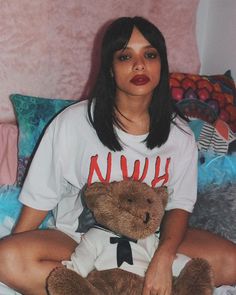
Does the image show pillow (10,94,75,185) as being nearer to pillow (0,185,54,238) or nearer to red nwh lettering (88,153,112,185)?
pillow (0,185,54,238)

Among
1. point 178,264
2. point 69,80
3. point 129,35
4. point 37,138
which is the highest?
point 129,35

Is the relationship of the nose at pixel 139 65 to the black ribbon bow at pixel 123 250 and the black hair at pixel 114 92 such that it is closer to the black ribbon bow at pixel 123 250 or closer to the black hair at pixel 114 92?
the black hair at pixel 114 92

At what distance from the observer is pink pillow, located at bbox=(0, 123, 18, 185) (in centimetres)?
147

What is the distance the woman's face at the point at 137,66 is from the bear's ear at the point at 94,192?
0.26m

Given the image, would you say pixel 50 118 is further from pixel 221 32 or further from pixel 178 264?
pixel 221 32

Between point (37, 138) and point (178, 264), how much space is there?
0.59 m

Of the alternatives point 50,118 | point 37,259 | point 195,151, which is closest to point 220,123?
point 195,151

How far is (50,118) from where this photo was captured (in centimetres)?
147

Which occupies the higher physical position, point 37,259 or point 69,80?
point 69,80

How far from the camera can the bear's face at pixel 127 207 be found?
1039 millimetres

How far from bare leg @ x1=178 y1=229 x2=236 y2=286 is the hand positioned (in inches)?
4.2

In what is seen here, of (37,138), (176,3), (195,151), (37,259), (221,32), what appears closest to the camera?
(37,259)

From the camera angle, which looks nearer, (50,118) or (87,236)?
(87,236)

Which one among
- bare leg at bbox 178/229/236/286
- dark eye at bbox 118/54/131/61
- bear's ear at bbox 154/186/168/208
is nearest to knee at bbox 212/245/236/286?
bare leg at bbox 178/229/236/286
